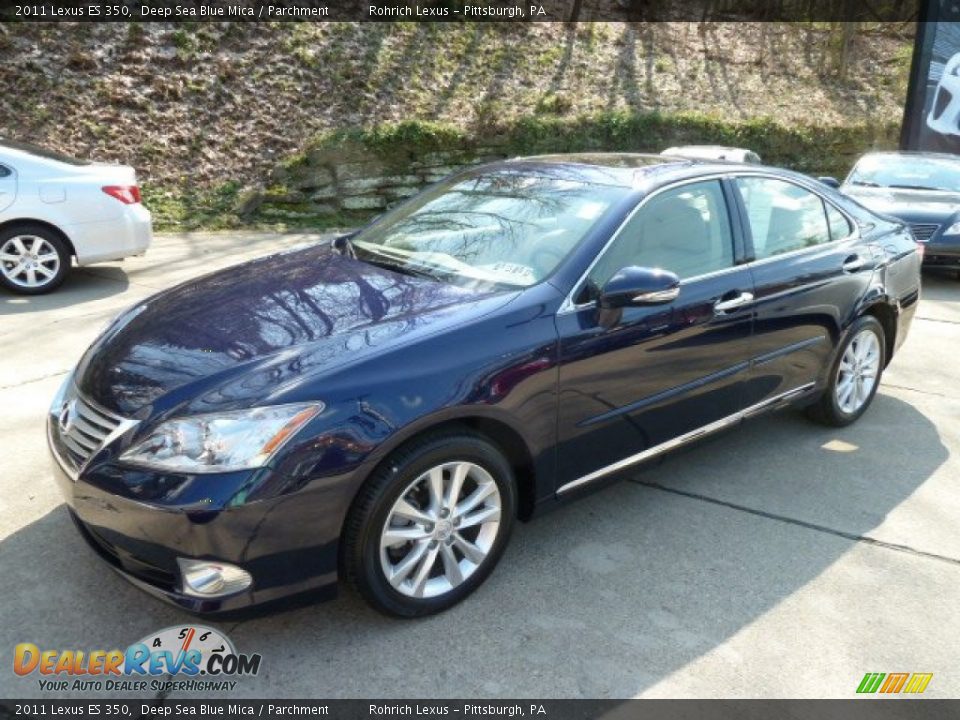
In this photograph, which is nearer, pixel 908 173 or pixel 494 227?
pixel 494 227

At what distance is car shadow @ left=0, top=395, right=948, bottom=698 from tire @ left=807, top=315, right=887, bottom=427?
632mm

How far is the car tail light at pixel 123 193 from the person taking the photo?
7551mm

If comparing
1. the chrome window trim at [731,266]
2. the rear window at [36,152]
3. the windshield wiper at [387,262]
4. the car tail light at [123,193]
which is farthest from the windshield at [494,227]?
the rear window at [36,152]

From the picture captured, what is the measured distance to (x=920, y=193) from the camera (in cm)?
944

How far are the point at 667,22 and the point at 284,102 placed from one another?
1092cm

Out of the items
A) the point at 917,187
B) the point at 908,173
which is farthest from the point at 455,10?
the point at 917,187

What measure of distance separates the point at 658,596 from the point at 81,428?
2.17m

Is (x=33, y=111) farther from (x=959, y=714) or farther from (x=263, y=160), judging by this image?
(x=959, y=714)

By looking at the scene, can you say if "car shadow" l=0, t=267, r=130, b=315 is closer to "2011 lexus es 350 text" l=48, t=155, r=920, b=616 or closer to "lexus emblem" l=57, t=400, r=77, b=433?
"2011 lexus es 350 text" l=48, t=155, r=920, b=616

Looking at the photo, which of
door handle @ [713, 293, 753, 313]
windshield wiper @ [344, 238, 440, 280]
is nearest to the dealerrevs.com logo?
windshield wiper @ [344, 238, 440, 280]

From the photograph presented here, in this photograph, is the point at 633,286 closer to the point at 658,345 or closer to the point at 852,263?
the point at 658,345

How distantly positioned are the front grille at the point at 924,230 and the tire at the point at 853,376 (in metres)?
4.51

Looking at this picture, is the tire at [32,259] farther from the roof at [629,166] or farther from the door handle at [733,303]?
the door handle at [733,303]

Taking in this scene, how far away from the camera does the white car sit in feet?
23.7
